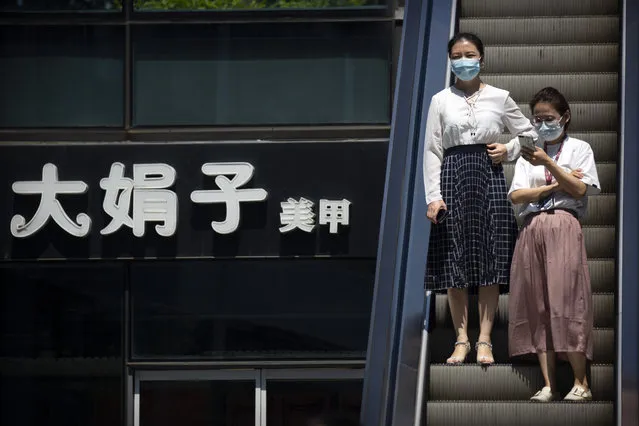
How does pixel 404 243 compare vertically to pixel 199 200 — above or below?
below

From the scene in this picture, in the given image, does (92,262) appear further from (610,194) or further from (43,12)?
(610,194)

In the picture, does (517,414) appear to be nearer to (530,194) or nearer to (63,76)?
(530,194)

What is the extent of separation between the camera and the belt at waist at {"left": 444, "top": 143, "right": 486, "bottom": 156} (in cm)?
751

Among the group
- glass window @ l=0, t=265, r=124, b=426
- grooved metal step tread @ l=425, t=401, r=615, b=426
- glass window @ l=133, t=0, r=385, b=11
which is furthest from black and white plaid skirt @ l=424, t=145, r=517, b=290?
glass window @ l=0, t=265, r=124, b=426

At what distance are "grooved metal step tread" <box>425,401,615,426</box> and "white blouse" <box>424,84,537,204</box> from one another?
1012 millimetres

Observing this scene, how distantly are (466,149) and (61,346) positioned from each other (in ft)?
16.1

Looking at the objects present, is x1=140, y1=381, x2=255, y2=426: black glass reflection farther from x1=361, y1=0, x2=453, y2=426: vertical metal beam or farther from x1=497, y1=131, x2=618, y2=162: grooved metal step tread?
x1=497, y1=131, x2=618, y2=162: grooved metal step tread

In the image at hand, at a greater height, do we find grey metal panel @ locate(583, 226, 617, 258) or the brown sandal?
grey metal panel @ locate(583, 226, 617, 258)

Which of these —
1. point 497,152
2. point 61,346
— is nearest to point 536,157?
point 497,152

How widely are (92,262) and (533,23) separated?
3.84 metres

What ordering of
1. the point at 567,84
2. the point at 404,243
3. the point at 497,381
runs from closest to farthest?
1. the point at 497,381
2. the point at 404,243
3. the point at 567,84

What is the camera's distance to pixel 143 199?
1122cm

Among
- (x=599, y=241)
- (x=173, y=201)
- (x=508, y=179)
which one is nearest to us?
(x=599, y=241)

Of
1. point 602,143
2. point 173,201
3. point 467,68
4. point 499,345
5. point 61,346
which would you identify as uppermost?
point 467,68
